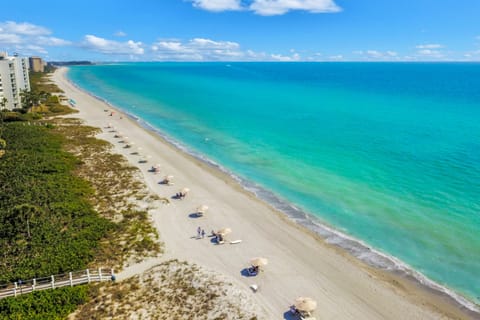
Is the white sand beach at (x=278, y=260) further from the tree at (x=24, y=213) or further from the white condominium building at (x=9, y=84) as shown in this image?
the white condominium building at (x=9, y=84)

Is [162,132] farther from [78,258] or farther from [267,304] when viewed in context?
[267,304]

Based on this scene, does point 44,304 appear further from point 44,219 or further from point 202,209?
point 202,209

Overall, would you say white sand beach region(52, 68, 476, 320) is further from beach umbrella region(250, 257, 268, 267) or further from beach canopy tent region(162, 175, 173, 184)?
beach canopy tent region(162, 175, 173, 184)

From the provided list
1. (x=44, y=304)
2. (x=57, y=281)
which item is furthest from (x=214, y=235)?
(x=44, y=304)

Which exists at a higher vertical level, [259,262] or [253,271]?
[259,262]

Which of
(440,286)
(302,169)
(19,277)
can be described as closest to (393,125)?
(302,169)

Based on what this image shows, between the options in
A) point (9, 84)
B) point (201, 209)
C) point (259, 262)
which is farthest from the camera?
point (9, 84)
